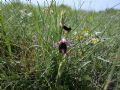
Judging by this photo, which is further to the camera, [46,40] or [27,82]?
[46,40]

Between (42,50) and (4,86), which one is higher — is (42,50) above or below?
above

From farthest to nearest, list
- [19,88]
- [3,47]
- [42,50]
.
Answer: [3,47] < [42,50] < [19,88]

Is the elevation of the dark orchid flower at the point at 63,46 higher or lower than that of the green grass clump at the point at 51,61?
higher

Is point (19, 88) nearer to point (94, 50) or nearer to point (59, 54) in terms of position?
point (59, 54)

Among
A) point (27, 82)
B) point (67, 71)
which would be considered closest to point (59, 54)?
point (67, 71)

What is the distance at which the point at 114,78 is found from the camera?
70.9 inches

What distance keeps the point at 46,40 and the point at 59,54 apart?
0.21 meters

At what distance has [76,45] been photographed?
1.87 meters

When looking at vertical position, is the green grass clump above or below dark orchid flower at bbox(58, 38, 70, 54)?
below

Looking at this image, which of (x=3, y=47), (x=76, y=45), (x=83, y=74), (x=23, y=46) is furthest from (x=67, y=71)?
(x=3, y=47)

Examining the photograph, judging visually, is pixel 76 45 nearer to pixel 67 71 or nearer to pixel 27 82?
pixel 67 71

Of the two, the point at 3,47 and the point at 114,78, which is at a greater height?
the point at 3,47

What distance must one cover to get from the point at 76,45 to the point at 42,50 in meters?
0.21

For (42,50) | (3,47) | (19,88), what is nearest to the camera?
(19,88)
